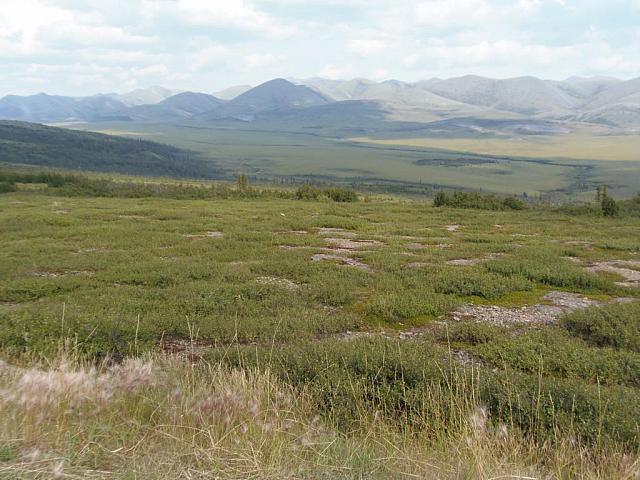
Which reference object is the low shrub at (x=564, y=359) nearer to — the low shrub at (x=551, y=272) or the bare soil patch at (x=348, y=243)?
the low shrub at (x=551, y=272)

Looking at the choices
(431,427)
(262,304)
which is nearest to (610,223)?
(262,304)

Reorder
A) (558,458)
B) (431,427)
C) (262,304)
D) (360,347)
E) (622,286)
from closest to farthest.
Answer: (558,458)
(431,427)
(360,347)
(262,304)
(622,286)

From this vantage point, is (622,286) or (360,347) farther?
(622,286)

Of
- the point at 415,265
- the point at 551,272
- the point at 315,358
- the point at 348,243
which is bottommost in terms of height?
the point at 348,243

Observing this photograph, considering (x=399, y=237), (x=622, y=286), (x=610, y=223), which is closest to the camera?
(x=622, y=286)

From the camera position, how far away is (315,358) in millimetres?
7227

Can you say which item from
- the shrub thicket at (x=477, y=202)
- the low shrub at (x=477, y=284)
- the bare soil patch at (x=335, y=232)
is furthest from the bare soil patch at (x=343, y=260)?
the shrub thicket at (x=477, y=202)

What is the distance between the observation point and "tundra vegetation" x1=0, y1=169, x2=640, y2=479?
14.2 feet

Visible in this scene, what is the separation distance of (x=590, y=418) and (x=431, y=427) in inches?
78.2

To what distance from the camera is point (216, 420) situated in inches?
192

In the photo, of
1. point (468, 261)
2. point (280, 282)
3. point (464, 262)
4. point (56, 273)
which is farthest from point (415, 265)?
point (56, 273)

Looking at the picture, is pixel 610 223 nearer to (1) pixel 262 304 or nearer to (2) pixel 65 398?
(1) pixel 262 304

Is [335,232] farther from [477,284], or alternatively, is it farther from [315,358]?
[315,358]

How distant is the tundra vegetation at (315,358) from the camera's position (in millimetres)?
4324
